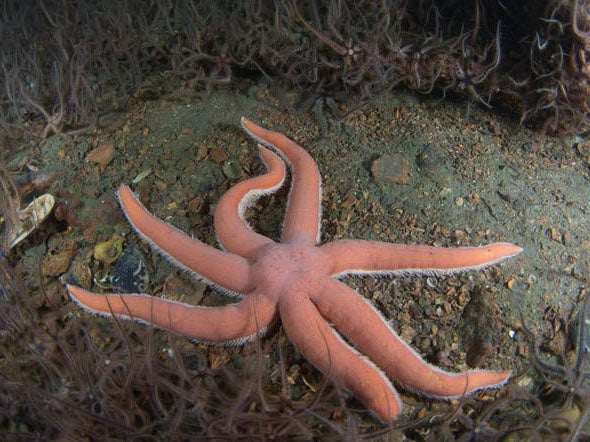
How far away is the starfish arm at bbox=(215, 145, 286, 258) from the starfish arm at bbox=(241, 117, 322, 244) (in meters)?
0.13

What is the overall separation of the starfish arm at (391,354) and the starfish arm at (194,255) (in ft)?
2.11

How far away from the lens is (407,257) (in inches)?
119

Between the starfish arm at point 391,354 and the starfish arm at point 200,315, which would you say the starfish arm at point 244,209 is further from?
the starfish arm at point 391,354

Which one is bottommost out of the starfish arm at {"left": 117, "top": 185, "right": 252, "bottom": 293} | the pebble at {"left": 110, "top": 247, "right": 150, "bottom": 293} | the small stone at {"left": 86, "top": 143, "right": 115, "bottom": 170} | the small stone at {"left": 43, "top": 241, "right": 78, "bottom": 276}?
the pebble at {"left": 110, "top": 247, "right": 150, "bottom": 293}

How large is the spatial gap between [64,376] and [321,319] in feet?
5.95

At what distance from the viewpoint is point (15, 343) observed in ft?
10.8

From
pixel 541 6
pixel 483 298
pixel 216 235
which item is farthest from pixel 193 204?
pixel 541 6

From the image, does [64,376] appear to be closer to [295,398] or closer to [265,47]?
[295,398]

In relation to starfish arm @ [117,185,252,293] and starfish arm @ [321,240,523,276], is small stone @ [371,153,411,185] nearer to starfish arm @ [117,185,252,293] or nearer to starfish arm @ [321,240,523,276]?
starfish arm @ [321,240,523,276]

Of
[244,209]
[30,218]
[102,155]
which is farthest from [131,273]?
[102,155]

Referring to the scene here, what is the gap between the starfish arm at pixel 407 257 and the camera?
301 centimetres

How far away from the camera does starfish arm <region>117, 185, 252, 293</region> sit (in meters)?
3.11

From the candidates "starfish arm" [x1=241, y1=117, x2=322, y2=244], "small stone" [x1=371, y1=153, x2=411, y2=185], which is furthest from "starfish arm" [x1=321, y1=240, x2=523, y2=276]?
"small stone" [x1=371, y1=153, x2=411, y2=185]

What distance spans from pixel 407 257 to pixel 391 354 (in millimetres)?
689
